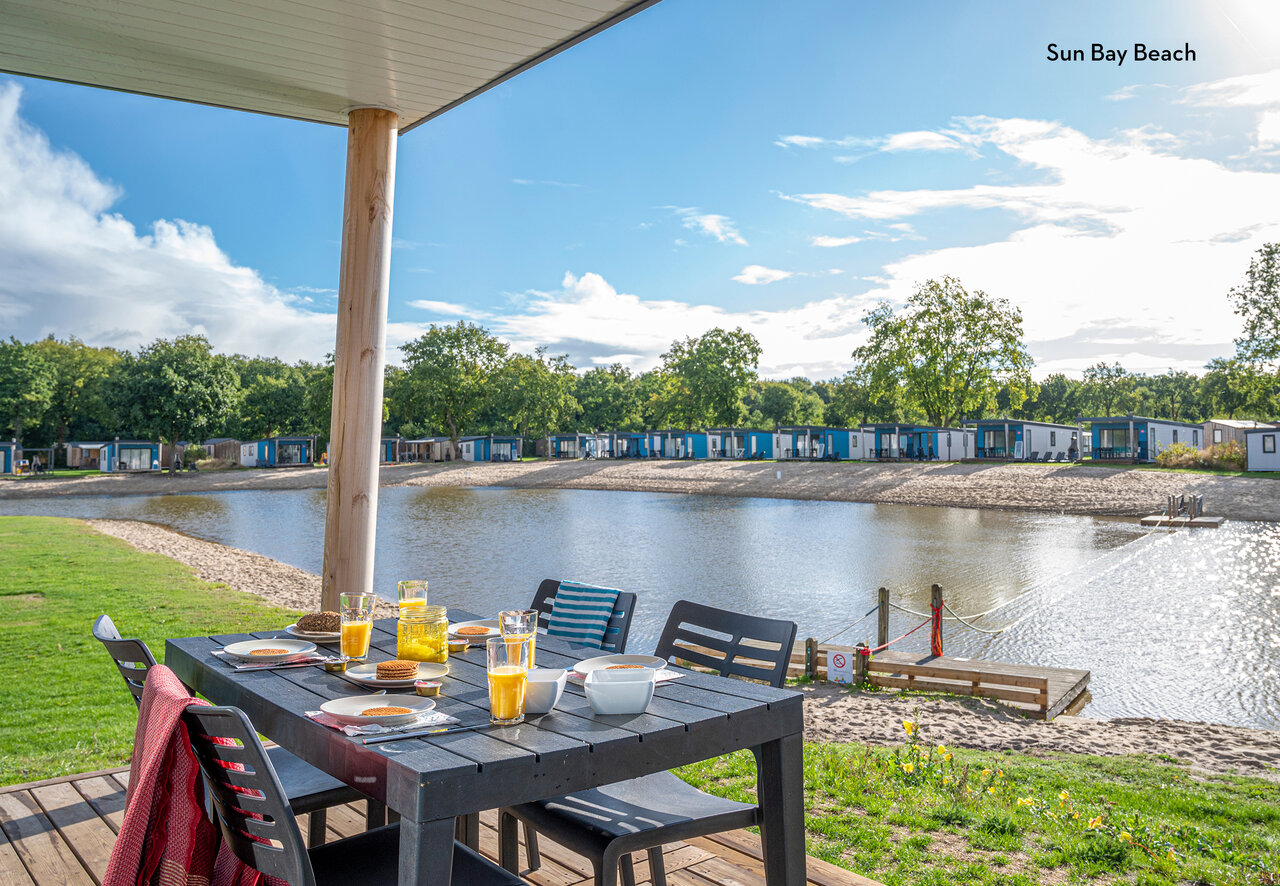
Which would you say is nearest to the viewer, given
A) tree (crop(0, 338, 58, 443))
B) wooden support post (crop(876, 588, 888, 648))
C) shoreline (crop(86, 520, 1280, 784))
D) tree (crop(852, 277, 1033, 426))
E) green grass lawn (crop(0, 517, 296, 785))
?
green grass lawn (crop(0, 517, 296, 785))

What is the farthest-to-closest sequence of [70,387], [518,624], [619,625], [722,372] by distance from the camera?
[722,372] → [70,387] → [619,625] → [518,624]

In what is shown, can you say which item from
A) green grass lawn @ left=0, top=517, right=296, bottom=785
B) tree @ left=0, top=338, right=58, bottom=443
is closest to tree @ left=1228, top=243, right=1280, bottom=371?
green grass lawn @ left=0, top=517, right=296, bottom=785

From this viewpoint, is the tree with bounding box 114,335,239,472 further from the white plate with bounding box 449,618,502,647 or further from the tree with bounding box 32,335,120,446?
the white plate with bounding box 449,618,502,647

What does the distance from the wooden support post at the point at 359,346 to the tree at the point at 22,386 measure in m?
47.6

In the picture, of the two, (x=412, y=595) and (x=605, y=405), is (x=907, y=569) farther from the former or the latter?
(x=605, y=405)

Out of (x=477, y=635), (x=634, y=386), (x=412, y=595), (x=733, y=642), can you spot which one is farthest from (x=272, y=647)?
(x=634, y=386)

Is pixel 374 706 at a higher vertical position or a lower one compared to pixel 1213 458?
lower

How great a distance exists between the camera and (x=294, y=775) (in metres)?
1.88

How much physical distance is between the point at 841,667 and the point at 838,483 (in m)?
24.5

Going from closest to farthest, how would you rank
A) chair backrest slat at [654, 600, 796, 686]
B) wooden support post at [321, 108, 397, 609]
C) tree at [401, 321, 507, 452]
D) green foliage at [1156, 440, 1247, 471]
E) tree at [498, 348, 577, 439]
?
chair backrest slat at [654, 600, 796, 686]
wooden support post at [321, 108, 397, 609]
green foliage at [1156, 440, 1247, 471]
tree at [401, 321, 507, 452]
tree at [498, 348, 577, 439]

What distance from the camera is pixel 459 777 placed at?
1119 millimetres

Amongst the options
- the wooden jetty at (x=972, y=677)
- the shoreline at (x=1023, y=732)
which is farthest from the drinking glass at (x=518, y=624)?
the wooden jetty at (x=972, y=677)

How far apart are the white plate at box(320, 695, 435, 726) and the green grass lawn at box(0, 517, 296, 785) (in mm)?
1993

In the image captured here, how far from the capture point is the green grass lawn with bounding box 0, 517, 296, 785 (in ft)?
11.9
